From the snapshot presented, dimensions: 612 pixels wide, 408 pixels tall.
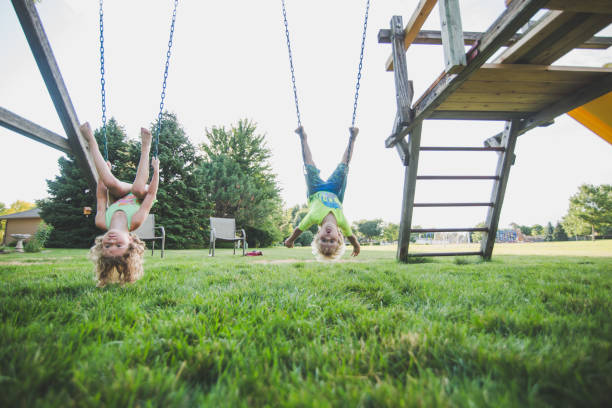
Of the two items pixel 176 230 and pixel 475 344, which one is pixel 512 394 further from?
pixel 176 230

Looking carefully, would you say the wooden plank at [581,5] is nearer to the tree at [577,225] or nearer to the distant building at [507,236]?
the tree at [577,225]

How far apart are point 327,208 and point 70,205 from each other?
19.0m

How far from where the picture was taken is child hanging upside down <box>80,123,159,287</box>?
7.73 ft

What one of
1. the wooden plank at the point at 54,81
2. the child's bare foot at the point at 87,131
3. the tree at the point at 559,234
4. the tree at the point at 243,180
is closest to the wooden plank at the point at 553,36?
the child's bare foot at the point at 87,131

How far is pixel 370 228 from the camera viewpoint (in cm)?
4472

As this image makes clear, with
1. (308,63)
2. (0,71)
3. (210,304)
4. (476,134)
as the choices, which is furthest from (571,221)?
(0,71)

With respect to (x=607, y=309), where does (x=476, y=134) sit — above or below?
above

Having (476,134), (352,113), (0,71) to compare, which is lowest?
(352,113)

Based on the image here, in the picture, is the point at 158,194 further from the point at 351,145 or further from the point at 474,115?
the point at 474,115

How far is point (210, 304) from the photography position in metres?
1.84

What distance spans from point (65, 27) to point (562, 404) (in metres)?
6.92

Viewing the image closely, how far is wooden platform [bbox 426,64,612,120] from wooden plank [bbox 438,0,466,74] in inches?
34.8

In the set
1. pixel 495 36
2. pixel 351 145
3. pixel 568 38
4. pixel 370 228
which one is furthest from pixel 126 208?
pixel 370 228

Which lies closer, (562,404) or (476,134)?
(562,404)
